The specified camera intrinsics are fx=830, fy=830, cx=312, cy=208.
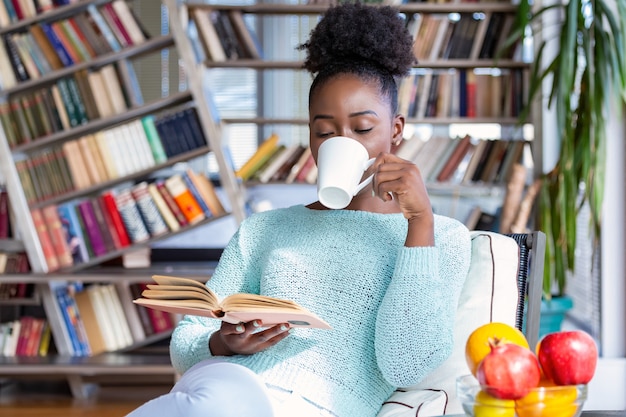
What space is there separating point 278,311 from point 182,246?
10.6 feet

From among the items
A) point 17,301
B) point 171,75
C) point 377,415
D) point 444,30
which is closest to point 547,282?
point 444,30

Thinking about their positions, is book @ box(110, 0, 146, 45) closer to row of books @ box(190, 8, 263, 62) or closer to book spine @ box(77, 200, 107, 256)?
row of books @ box(190, 8, 263, 62)

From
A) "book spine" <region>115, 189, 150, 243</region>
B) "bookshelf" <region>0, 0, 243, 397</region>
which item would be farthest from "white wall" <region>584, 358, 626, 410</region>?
"book spine" <region>115, 189, 150, 243</region>

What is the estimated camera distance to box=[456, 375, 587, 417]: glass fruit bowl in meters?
0.88

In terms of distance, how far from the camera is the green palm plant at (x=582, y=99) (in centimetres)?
295

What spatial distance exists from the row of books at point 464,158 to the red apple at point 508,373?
2747 mm

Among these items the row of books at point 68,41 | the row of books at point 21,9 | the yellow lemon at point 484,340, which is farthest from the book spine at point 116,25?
the yellow lemon at point 484,340

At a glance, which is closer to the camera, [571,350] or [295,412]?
[571,350]

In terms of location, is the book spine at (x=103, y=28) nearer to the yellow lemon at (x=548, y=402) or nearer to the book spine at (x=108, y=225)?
the book spine at (x=108, y=225)

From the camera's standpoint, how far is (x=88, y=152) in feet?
11.2

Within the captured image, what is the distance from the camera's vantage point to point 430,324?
1.31m

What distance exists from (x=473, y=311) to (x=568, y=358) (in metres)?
0.53

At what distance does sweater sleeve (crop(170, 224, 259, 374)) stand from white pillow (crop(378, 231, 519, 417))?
33 centimetres

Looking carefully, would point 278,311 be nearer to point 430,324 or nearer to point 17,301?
point 430,324
